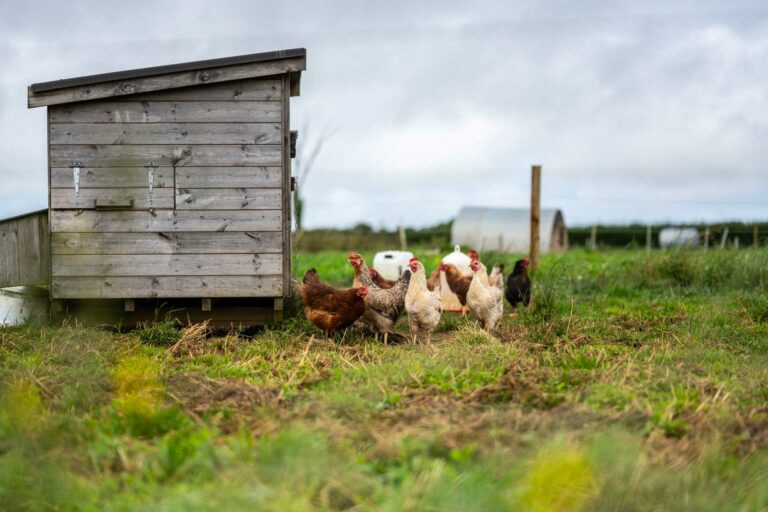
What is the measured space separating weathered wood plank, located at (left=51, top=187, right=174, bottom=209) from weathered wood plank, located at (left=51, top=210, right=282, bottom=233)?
0.24 feet

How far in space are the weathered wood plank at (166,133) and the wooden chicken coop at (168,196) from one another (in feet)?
0.03

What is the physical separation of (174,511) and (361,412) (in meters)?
1.72

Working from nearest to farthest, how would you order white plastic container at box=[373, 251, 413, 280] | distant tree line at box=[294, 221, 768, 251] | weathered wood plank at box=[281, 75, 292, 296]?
weathered wood plank at box=[281, 75, 292, 296]
white plastic container at box=[373, 251, 413, 280]
distant tree line at box=[294, 221, 768, 251]

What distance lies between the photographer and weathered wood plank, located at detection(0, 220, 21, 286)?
8.61m

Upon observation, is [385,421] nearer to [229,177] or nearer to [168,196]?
[229,177]

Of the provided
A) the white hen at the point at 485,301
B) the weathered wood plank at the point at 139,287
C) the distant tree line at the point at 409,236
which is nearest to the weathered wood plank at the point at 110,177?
the weathered wood plank at the point at 139,287

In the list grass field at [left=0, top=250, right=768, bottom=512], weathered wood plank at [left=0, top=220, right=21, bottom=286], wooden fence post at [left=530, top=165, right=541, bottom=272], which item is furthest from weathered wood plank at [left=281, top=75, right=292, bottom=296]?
wooden fence post at [left=530, top=165, right=541, bottom=272]

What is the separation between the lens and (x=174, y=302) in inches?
341

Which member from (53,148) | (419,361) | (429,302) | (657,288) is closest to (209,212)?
(53,148)

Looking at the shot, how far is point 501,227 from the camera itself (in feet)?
87.1

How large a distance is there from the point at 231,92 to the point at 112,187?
5.31 feet

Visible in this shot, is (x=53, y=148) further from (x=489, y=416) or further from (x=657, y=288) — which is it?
(x=657, y=288)

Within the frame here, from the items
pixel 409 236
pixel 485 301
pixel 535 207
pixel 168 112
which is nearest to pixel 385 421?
pixel 485 301

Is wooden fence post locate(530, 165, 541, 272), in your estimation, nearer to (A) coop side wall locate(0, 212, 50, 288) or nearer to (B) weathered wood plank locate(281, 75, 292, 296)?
(B) weathered wood plank locate(281, 75, 292, 296)
